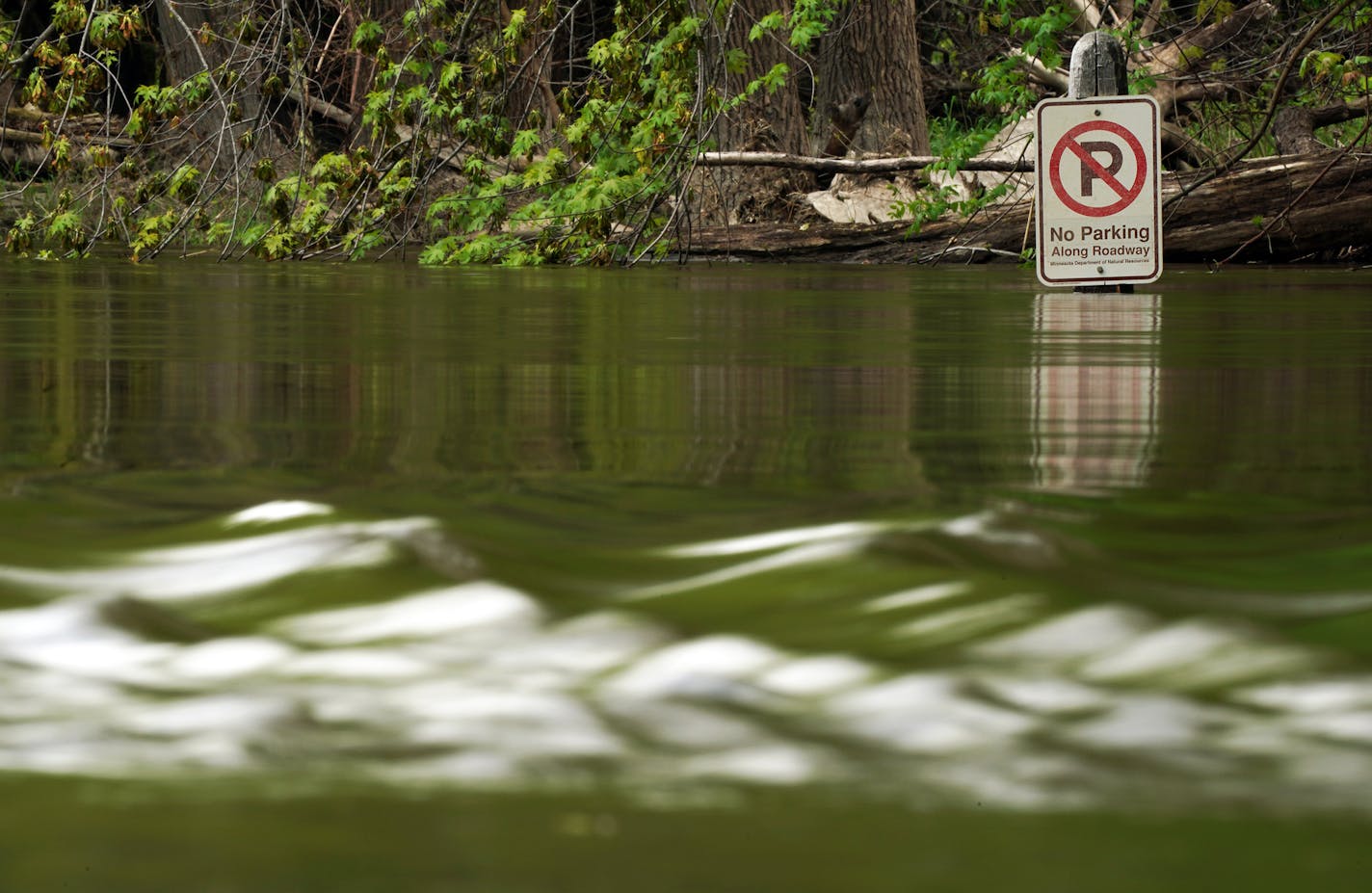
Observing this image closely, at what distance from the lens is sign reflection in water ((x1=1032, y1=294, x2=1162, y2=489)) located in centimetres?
104

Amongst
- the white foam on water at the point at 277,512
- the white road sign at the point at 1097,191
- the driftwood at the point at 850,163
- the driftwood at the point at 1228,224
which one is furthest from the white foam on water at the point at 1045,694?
the driftwood at the point at 850,163

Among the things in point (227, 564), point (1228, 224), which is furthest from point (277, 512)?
point (1228, 224)

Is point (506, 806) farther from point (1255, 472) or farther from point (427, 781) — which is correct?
point (1255, 472)

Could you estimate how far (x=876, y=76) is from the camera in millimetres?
11414

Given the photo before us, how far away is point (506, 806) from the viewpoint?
0.38 metres

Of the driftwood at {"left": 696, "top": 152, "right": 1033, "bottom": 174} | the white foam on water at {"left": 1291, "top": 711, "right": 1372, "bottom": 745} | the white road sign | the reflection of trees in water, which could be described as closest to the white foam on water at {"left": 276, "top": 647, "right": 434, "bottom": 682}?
the white foam on water at {"left": 1291, "top": 711, "right": 1372, "bottom": 745}

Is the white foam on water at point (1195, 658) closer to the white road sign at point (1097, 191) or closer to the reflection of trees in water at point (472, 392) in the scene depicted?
the reflection of trees in water at point (472, 392)

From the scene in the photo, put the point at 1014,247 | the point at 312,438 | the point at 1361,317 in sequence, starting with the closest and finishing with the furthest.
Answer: the point at 312,438, the point at 1361,317, the point at 1014,247

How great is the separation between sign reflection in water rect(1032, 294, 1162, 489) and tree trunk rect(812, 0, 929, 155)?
8161mm

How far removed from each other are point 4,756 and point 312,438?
0.79m

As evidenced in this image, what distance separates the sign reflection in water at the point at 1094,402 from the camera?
1.04m

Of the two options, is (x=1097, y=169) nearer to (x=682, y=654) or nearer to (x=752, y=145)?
(x=752, y=145)

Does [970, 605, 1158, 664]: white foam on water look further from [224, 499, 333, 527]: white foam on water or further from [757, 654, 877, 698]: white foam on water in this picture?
[224, 499, 333, 527]: white foam on water

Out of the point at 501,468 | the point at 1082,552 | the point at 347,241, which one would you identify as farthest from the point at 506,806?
the point at 347,241
